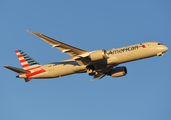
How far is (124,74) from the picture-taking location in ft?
160

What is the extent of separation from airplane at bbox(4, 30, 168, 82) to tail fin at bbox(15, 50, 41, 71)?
443 mm

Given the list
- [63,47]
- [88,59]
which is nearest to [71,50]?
[63,47]

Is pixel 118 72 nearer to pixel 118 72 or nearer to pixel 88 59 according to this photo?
pixel 118 72

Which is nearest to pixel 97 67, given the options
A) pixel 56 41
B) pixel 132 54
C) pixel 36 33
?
pixel 132 54

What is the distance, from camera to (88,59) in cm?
4106

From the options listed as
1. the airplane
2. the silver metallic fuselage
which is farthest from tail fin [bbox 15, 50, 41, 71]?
the silver metallic fuselage

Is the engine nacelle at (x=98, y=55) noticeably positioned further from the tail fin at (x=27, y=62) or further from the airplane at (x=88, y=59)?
the tail fin at (x=27, y=62)

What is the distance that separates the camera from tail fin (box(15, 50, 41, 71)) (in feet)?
158

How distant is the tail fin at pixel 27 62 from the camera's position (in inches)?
1898

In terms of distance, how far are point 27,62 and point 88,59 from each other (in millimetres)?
15178

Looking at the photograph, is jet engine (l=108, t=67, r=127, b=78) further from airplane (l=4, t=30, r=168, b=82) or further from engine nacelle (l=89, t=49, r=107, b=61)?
engine nacelle (l=89, t=49, r=107, b=61)

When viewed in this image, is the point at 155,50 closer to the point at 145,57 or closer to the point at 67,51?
the point at 145,57

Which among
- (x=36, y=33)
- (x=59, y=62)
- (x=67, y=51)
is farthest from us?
(x=59, y=62)

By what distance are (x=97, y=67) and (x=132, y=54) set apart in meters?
6.85
